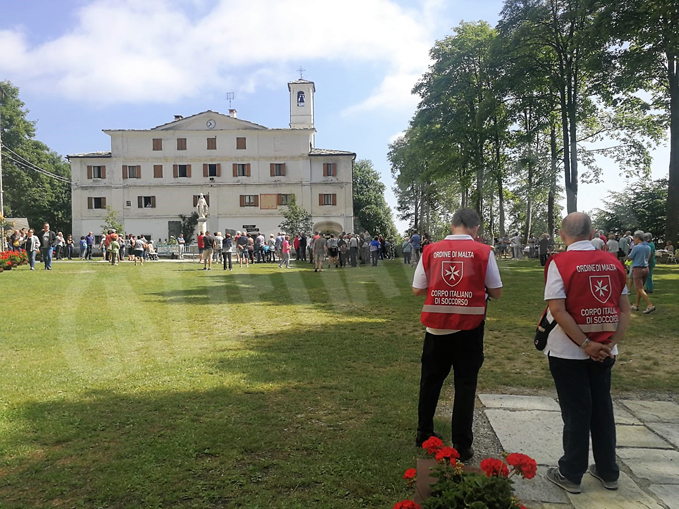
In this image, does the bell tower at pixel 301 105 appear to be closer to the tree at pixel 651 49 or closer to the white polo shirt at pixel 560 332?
the tree at pixel 651 49

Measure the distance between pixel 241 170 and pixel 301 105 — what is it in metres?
10.5

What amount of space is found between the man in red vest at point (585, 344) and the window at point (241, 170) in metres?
47.8

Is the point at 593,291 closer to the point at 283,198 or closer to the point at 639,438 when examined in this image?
the point at 639,438

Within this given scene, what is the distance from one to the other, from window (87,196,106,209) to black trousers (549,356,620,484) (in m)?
51.7

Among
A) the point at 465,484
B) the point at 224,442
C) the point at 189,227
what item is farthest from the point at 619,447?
the point at 189,227

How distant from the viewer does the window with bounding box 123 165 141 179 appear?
160 feet

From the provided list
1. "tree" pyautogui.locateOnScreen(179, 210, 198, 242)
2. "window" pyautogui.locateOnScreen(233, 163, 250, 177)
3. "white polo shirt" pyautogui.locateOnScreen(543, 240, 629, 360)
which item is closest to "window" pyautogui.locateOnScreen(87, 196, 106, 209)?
"tree" pyautogui.locateOnScreen(179, 210, 198, 242)

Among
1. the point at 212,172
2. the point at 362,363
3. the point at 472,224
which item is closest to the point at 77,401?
the point at 362,363

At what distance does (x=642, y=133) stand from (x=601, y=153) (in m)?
2.30

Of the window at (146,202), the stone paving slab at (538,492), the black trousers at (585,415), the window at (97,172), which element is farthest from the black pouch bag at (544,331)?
the window at (97,172)

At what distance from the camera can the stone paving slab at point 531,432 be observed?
155 inches

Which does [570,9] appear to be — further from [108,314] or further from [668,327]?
[108,314]

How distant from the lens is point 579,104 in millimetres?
28094

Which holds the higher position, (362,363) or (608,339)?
(608,339)
